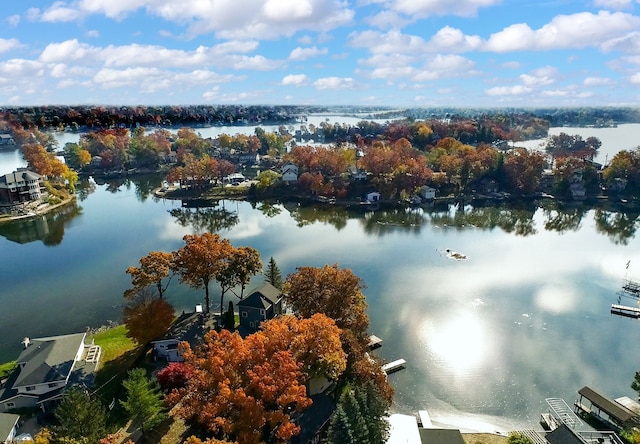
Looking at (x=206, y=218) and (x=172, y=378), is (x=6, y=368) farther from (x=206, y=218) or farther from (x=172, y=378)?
(x=206, y=218)

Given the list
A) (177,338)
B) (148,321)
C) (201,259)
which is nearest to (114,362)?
(148,321)

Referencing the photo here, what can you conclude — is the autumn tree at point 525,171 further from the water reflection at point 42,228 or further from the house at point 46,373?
the water reflection at point 42,228

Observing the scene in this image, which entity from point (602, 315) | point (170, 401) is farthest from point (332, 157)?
point (170, 401)

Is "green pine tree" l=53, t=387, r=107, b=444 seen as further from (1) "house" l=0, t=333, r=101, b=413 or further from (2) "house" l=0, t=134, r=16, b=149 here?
(2) "house" l=0, t=134, r=16, b=149

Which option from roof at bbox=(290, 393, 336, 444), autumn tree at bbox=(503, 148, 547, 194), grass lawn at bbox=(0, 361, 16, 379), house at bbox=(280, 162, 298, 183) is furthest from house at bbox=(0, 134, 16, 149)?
roof at bbox=(290, 393, 336, 444)

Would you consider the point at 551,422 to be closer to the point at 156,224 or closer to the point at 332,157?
the point at 156,224

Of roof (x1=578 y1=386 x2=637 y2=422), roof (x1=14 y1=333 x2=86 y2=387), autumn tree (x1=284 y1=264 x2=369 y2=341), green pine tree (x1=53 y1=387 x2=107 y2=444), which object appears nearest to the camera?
green pine tree (x1=53 y1=387 x2=107 y2=444)

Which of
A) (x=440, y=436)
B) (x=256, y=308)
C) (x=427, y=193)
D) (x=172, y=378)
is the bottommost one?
(x=427, y=193)
